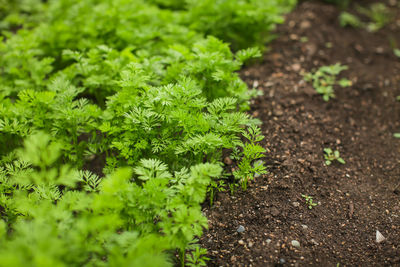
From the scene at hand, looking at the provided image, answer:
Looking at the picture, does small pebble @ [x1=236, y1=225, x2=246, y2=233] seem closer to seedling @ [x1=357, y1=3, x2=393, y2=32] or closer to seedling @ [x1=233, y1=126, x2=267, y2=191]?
seedling @ [x1=233, y1=126, x2=267, y2=191]

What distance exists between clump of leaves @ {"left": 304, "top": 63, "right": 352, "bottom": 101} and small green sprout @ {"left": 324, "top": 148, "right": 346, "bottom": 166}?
79cm

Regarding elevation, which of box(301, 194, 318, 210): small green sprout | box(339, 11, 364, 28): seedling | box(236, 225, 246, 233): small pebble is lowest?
box(236, 225, 246, 233): small pebble

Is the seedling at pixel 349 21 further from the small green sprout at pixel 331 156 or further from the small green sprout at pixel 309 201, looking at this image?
the small green sprout at pixel 309 201

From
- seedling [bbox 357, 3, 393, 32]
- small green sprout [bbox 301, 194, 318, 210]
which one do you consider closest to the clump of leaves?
small green sprout [bbox 301, 194, 318, 210]

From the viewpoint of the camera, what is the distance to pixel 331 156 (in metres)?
2.92

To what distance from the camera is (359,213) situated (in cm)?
250

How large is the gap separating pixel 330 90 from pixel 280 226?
1.84 meters

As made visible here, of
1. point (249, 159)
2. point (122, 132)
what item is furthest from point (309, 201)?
point (122, 132)

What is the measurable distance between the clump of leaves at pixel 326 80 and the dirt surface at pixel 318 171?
0.29 feet

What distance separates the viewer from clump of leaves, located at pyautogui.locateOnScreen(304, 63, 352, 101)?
3512 millimetres

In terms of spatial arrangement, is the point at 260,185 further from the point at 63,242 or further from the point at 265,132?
the point at 63,242

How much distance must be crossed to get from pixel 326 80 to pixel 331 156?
1.12m

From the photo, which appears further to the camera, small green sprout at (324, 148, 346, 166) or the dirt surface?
small green sprout at (324, 148, 346, 166)

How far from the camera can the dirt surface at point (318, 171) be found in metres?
2.25
